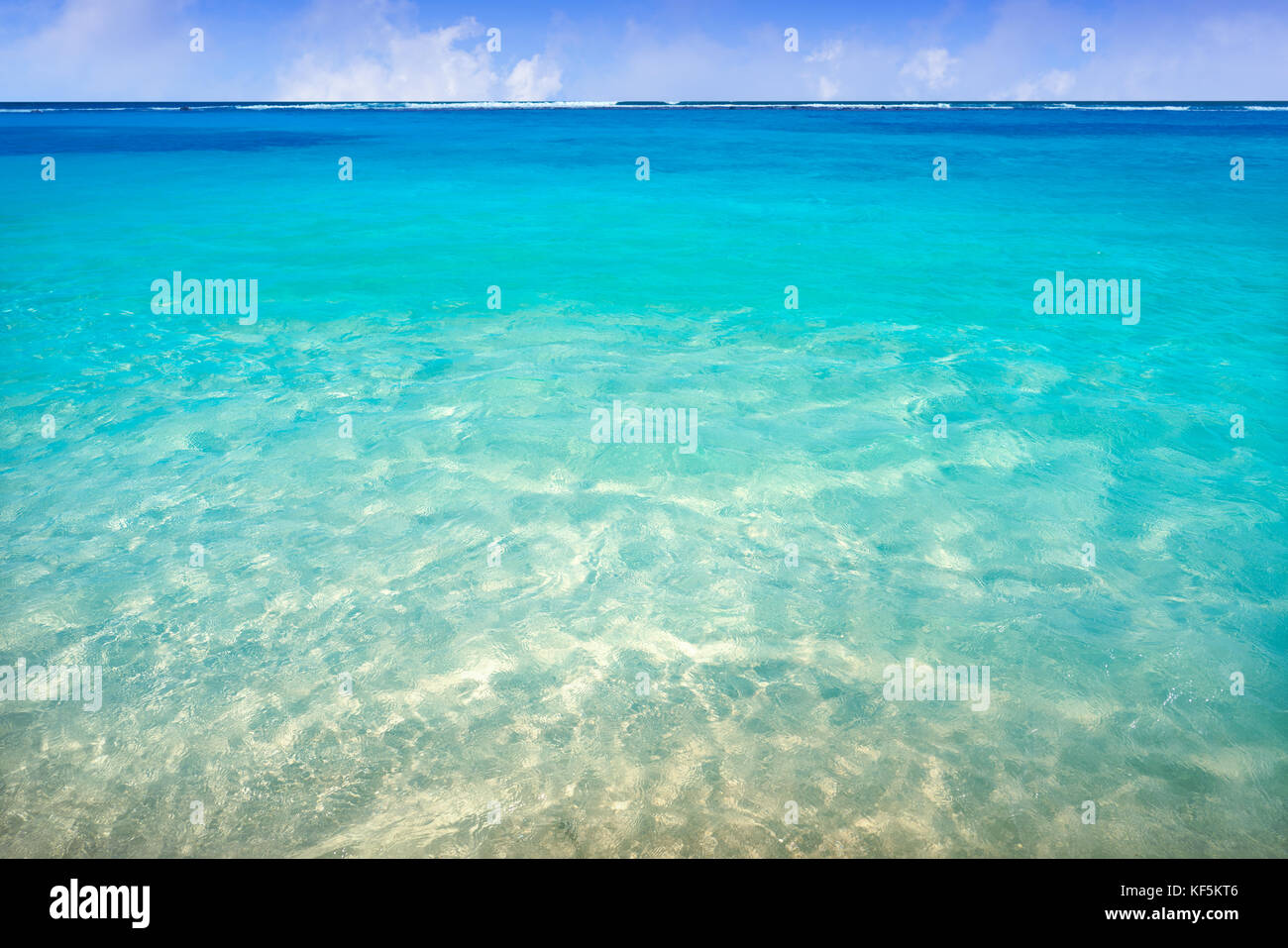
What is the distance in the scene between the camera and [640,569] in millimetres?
6344

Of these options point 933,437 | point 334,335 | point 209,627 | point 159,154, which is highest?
point 159,154

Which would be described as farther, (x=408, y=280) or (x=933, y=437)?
(x=408, y=280)

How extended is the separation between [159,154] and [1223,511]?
57163mm

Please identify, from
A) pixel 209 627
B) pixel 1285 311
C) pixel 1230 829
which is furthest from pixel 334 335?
pixel 1285 311

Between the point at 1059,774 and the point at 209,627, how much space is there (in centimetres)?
563

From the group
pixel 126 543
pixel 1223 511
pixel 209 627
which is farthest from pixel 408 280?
pixel 1223 511

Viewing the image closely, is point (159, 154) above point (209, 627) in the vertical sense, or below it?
above

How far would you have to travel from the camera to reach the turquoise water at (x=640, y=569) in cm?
425

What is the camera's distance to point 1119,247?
18984 mm

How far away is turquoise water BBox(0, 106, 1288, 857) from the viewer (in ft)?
13.9

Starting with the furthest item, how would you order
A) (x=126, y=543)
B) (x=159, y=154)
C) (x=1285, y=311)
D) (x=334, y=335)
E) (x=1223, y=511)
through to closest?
(x=159, y=154) → (x=1285, y=311) → (x=334, y=335) → (x=1223, y=511) → (x=126, y=543)
